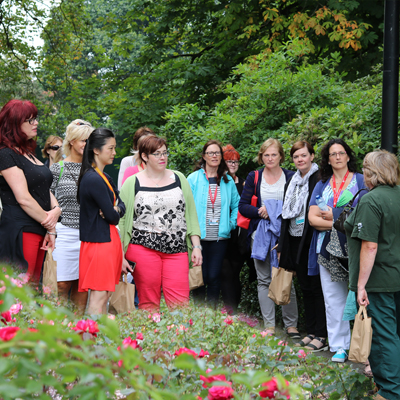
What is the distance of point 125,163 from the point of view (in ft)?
20.9

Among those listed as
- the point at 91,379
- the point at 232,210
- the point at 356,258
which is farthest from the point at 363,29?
the point at 91,379

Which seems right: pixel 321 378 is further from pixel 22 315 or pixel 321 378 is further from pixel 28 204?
pixel 28 204

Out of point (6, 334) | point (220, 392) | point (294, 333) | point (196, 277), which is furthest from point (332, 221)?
point (6, 334)

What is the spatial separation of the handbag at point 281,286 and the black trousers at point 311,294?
0.17 meters

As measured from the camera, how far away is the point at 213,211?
617 cm

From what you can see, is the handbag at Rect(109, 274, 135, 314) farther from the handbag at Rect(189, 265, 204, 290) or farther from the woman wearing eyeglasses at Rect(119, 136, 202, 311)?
the handbag at Rect(189, 265, 204, 290)

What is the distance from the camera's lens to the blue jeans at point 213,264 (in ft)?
20.2

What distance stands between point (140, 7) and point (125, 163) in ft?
31.6

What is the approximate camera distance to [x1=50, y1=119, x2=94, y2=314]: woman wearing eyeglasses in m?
4.74

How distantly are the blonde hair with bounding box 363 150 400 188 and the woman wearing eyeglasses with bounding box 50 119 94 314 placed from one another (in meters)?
2.52

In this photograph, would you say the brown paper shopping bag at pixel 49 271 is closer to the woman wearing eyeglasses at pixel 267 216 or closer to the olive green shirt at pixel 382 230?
the olive green shirt at pixel 382 230

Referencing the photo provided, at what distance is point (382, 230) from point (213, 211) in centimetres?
269

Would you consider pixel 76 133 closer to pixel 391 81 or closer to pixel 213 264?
pixel 213 264

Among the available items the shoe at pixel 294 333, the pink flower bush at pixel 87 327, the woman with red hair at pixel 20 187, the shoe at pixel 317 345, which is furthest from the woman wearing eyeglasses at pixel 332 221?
the pink flower bush at pixel 87 327
